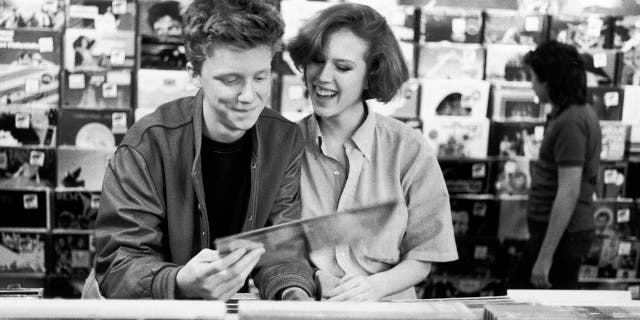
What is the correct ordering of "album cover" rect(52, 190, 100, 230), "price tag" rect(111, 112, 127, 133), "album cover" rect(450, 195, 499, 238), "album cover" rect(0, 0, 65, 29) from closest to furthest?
"album cover" rect(0, 0, 65, 29)
"price tag" rect(111, 112, 127, 133)
"album cover" rect(52, 190, 100, 230)
"album cover" rect(450, 195, 499, 238)

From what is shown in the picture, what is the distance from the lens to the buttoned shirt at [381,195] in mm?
1960

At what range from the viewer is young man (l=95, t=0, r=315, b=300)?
5.19ft

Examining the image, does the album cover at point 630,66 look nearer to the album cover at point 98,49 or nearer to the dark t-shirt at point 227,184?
the album cover at point 98,49

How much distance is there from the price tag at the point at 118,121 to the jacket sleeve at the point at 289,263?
7.80 ft

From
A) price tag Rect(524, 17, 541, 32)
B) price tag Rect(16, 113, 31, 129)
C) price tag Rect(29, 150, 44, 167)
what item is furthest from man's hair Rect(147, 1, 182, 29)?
price tag Rect(524, 17, 541, 32)

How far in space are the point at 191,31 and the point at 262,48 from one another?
0.58 feet

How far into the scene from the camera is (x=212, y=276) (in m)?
1.42

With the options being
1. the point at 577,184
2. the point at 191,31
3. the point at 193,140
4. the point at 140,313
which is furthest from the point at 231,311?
the point at 577,184

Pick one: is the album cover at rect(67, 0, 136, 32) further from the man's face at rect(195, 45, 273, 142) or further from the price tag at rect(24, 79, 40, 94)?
the man's face at rect(195, 45, 273, 142)

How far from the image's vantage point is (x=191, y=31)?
1652 mm

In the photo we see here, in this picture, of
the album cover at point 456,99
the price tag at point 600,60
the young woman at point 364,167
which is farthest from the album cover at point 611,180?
the young woman at point 364,167

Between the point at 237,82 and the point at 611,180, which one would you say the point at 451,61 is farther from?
the point at 237,82

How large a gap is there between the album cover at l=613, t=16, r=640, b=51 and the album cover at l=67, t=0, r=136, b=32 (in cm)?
280

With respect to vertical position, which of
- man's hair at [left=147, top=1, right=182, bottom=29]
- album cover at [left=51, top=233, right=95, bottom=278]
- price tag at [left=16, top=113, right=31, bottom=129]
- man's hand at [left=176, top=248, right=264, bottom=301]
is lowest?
album cover at [left=51, top=233, right=95, bottom=278]
